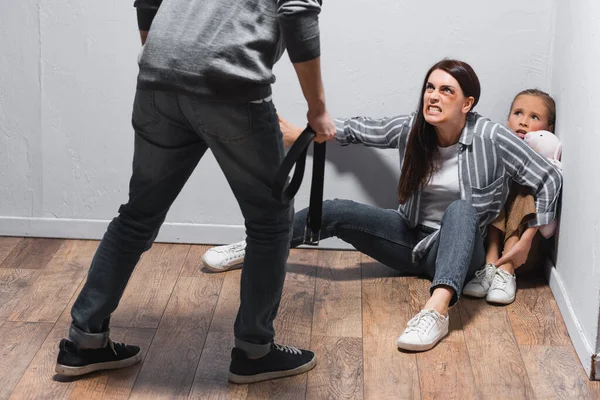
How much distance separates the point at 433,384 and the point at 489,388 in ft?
0.44

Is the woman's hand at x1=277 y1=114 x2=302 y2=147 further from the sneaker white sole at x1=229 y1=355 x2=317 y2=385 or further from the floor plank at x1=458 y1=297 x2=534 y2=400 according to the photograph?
the sneaker white sole at x1=229 y1=355 x2=317 y2=385

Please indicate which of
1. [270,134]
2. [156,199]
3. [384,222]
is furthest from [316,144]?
[384,222]

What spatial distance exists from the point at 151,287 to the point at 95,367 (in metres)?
0.59

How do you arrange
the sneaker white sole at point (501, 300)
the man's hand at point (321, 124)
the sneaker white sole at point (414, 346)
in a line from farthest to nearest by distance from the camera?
the sneaker white sole at point (501, 300), the sneaker white sole at point (414, 346), the man's hand at point (321, 124)

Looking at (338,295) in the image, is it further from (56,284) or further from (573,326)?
(56,284)

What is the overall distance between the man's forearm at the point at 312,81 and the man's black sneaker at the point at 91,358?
0.82m

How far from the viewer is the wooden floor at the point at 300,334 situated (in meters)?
2.16

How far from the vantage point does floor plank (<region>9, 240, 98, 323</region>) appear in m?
2.54

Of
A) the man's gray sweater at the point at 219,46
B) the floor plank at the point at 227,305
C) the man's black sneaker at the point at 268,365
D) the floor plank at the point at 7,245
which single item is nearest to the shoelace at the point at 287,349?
the man's black sneaker at the point at 268,365

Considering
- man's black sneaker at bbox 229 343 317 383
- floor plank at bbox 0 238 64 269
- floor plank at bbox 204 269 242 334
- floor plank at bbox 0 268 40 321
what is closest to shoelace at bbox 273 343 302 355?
man's black sneaker at bbox 229 343 317 383

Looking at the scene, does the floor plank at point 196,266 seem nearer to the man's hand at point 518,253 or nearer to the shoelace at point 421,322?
the shoelace at point 421,322

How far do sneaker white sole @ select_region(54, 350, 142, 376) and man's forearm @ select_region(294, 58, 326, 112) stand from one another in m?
0.84

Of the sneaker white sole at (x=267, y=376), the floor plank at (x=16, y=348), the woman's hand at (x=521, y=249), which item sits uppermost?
the woman's hand at (x=521, y=249)

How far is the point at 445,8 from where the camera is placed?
9.53ft
